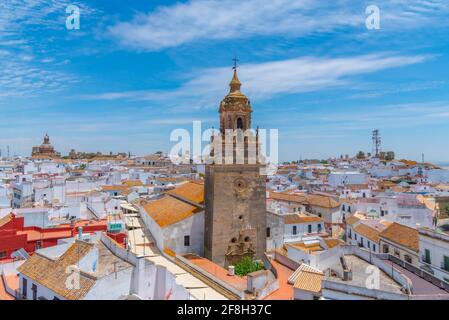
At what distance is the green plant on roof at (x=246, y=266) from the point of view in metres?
21.3

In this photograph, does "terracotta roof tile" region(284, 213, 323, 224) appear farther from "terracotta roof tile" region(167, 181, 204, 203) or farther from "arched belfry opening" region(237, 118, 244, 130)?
"arched belfry opening" region(237, 118, 244, 130)

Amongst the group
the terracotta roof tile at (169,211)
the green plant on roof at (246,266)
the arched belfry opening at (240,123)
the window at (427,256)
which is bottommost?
the green plant on roof at (246,266)

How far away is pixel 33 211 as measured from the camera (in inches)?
1006

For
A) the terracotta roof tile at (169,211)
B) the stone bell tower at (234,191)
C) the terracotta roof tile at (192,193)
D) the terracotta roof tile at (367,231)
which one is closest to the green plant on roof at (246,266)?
the stone bell tower at (234,191)

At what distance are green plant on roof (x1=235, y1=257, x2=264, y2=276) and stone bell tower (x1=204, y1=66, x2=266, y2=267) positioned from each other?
0.72 m

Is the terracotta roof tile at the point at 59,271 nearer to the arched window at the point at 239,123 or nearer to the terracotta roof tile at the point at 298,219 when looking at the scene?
the arched window at the point at 239,123

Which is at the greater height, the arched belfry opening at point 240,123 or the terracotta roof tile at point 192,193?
the arched belfry opening at point 240,123

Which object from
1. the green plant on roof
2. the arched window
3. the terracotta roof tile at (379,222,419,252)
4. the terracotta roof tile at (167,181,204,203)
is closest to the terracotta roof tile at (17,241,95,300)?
the green plant on roof

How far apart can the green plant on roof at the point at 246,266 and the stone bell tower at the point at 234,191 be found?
721 millimetres

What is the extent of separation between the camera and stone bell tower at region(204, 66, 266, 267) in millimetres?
23078
